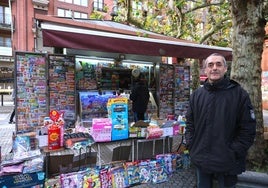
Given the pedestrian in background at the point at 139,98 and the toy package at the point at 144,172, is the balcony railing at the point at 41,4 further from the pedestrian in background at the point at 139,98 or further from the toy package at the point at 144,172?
the toy package at the point at 144,172

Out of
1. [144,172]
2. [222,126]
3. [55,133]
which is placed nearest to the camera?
[222,126]

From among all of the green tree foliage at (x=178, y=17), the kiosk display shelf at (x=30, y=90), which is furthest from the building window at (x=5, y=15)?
the kiosk display shelf at (x=30, y=90)

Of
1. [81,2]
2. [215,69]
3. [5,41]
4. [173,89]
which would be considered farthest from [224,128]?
[81,2]

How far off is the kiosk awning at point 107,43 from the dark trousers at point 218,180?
113 inches

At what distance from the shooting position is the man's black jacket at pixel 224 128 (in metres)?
2.37

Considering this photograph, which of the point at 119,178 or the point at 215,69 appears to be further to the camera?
the point at 119,178

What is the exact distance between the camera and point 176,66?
8359 millimetres

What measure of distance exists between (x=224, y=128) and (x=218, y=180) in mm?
601

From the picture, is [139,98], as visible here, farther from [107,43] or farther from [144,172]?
[144,172]

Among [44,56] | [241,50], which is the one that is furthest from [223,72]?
[44,56]

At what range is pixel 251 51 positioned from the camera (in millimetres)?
3824

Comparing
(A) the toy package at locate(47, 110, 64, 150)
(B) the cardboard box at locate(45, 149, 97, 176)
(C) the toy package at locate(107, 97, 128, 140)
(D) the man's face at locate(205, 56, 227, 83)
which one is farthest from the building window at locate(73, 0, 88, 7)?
(D) the man's face at locate(205, 56, 227, 83)

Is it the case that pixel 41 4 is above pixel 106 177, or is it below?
above

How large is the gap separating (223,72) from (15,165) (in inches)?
107
